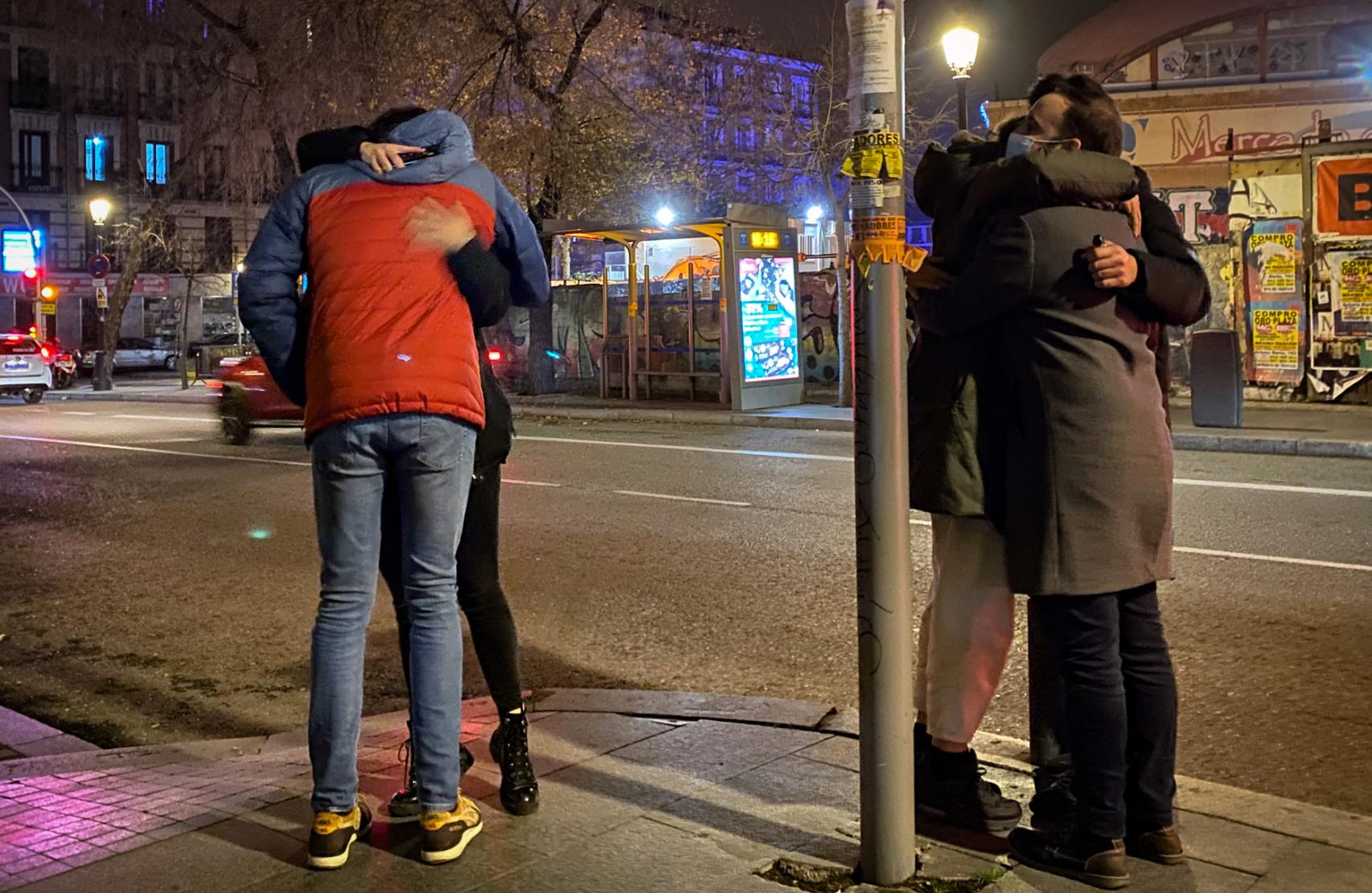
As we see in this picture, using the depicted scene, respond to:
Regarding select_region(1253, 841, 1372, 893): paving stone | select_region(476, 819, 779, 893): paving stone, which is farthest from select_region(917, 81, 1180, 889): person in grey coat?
select_region(476, 819, 779, 893): paving stone

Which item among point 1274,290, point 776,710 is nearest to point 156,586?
point 776,710

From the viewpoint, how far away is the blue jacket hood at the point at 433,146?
10.9 ft

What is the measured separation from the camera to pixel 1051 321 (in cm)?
320

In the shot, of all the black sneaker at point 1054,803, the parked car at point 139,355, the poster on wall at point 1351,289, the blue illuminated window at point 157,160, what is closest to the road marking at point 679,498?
the black sneaker at point 1054,803

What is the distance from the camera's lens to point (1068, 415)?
3.15 meters

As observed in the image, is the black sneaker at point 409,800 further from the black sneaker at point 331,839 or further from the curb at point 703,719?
the curb at point 703,719

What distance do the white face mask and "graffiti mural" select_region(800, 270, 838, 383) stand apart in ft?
66.6

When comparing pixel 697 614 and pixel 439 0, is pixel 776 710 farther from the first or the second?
pixel 439 0

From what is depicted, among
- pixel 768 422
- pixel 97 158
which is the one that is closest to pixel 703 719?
pixel 768 422

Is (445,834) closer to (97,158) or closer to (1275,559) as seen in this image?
(1275,559)

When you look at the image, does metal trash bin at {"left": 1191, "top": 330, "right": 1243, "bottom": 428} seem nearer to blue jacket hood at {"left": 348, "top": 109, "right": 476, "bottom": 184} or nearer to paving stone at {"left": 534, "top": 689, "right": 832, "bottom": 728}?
paving stone at {"left": 534, "top": 689, "right": 832, "bottom": 728}

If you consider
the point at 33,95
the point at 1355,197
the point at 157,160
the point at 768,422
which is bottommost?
the point at 768,422

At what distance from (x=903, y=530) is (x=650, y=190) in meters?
34.5

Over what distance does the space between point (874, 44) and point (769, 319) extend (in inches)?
679
